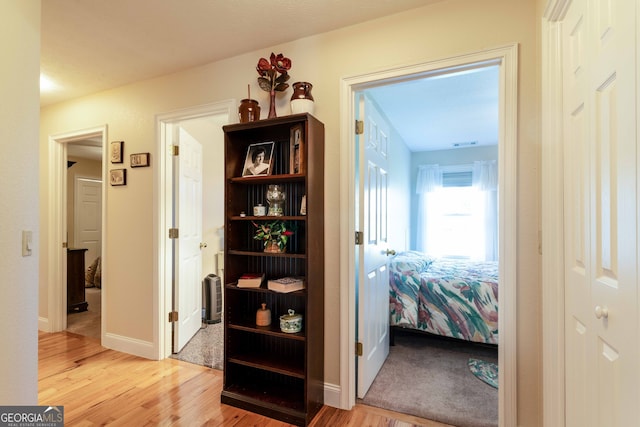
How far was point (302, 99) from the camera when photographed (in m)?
1.98

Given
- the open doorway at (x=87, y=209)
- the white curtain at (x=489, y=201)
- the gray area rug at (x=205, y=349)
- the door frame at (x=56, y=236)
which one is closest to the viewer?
the gray area rug at (x=205, y=349)

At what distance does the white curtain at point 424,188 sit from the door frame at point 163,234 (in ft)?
13.8

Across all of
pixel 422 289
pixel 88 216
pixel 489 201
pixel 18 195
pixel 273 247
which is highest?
pixel 489 201

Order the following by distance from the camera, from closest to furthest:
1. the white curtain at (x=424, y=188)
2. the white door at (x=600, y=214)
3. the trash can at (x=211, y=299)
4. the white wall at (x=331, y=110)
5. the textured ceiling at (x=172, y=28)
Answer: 1. the white door at (x=600, y=214)
2. the white wall at (x=331, y=110)
3. the textured ceiling at (x=172, y=28)
4. the trash can at (x=211, y=299)
5. the white curtain at (x=424, y=188)

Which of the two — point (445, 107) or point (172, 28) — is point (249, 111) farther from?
point (445, 107)

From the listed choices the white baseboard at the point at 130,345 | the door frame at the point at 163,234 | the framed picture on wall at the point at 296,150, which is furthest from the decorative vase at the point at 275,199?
the white baseboard at the point at 130,345

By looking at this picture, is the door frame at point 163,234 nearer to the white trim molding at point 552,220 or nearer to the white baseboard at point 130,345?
the white baseboard at point 130,345

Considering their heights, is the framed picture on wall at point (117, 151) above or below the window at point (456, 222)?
above

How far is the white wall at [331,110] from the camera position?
1570 mm

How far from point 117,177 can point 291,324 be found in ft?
7.28

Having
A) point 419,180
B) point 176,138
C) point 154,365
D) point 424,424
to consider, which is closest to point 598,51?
point 424,424

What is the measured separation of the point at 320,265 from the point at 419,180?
4.17 m

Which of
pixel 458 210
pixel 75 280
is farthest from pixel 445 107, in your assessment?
pixel 75 280
